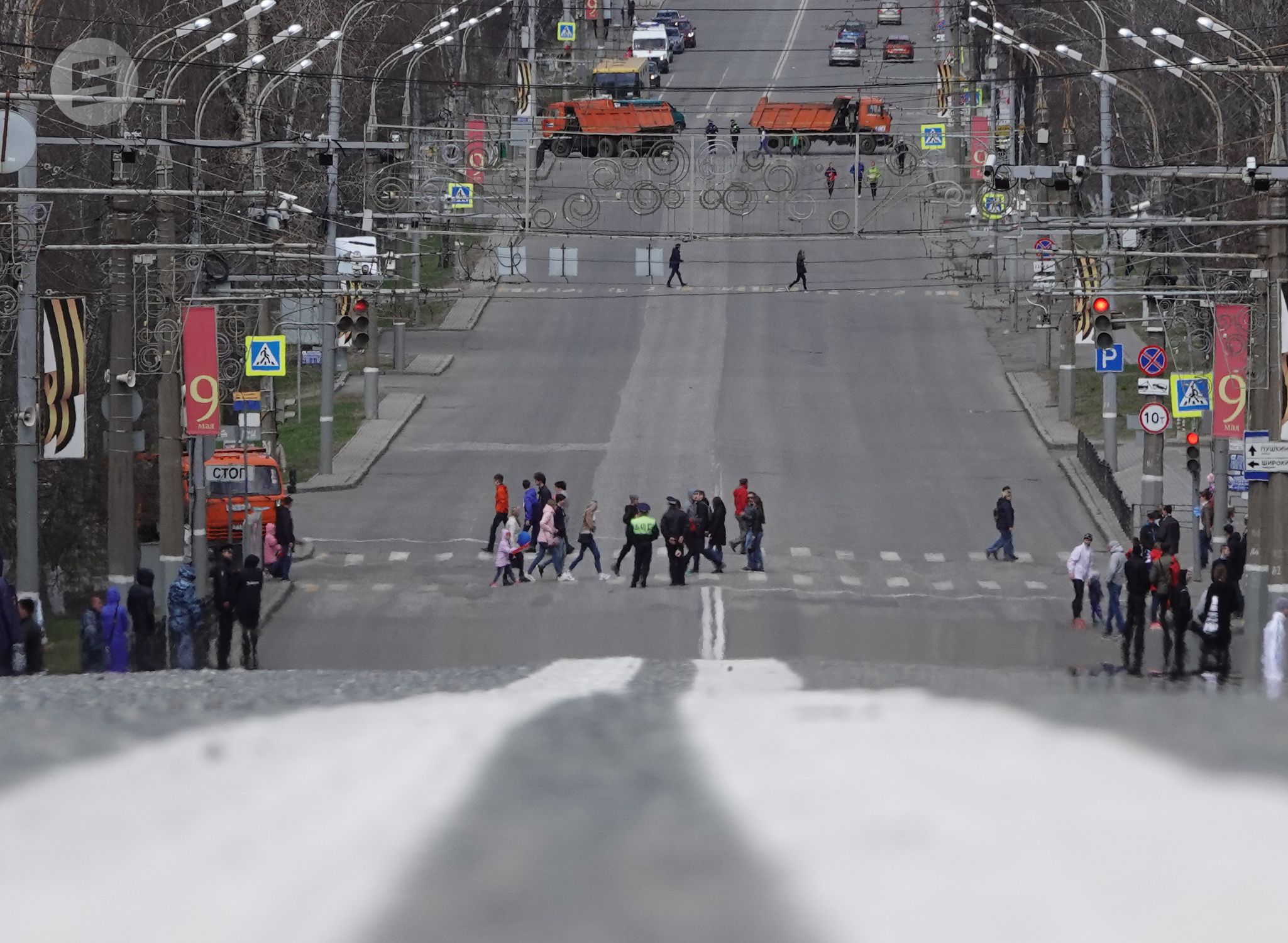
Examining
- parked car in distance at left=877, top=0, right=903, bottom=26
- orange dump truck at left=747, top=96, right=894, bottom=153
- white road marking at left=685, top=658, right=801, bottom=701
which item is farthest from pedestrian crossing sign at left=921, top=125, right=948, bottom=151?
parked car in distance at left=877, top=0, right=903, bottom=26

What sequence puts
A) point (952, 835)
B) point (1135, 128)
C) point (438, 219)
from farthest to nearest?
point (1135, 128)
point (438, 219)
point (952, 835)

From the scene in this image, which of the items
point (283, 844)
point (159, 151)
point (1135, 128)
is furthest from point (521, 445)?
point (283, 844)

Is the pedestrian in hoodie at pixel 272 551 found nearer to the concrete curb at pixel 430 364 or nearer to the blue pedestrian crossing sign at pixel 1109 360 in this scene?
the blue pedestrian crossing sign at pixel 1109 360

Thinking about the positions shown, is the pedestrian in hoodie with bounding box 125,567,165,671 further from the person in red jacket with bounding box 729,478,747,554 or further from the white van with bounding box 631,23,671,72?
the white van with bounding box 631,23,671,72

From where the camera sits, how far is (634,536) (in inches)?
1208

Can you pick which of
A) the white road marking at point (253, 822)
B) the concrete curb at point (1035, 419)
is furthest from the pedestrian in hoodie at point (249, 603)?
the concrete curb at point (1035, 419)

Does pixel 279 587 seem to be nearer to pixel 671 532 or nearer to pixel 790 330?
pixel 671 532

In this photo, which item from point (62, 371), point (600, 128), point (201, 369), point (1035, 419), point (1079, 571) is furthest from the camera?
point (600, 128)

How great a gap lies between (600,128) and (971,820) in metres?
47.5

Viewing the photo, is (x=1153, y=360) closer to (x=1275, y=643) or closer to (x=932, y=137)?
(x=932, y=137)

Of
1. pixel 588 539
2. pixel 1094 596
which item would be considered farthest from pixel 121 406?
pixel 1094 596

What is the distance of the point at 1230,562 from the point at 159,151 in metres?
15.9

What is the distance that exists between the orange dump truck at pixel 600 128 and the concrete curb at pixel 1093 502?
11.9 metres

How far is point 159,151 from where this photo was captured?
89.4ft
